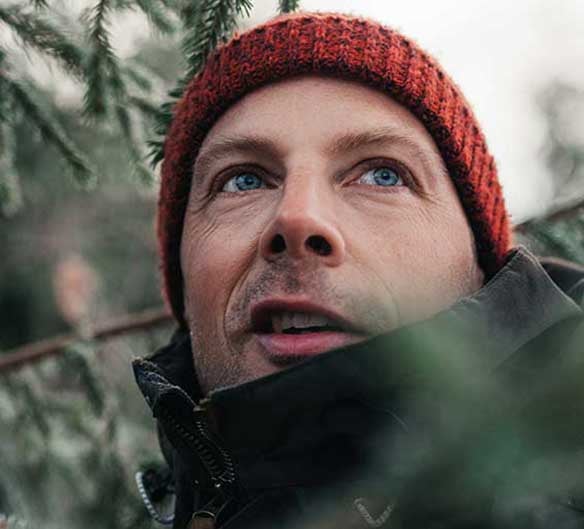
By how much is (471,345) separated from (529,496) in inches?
11.1

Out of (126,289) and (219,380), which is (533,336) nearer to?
(219,380)

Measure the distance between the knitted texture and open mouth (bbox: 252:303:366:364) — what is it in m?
0.56

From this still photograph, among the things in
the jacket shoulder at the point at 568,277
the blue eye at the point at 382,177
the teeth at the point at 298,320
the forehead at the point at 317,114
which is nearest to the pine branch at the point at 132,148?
the forehead at the point at 317,114

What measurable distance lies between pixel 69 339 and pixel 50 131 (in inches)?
30.3

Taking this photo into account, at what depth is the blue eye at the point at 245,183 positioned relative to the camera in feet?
6.38

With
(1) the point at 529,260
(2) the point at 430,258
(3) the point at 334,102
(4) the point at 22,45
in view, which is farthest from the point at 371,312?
(4) the point at 22,45

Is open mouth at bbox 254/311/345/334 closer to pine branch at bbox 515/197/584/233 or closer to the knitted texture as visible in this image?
the knitted texture

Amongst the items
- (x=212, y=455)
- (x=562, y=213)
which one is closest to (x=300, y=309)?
(x=212, y=455)

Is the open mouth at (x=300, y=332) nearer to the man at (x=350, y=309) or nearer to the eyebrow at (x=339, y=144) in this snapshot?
the man at (x=350, y=309)

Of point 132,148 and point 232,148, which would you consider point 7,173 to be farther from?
point 232,148

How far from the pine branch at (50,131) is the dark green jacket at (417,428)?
3.25ft

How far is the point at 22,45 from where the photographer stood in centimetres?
236

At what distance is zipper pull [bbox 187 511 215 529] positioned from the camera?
157cm

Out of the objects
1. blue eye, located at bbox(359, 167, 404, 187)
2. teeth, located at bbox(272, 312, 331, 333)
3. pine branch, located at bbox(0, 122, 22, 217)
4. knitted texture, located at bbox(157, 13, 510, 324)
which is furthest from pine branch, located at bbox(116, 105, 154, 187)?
teeth, located at bbox(272, 312, 331, 333)
